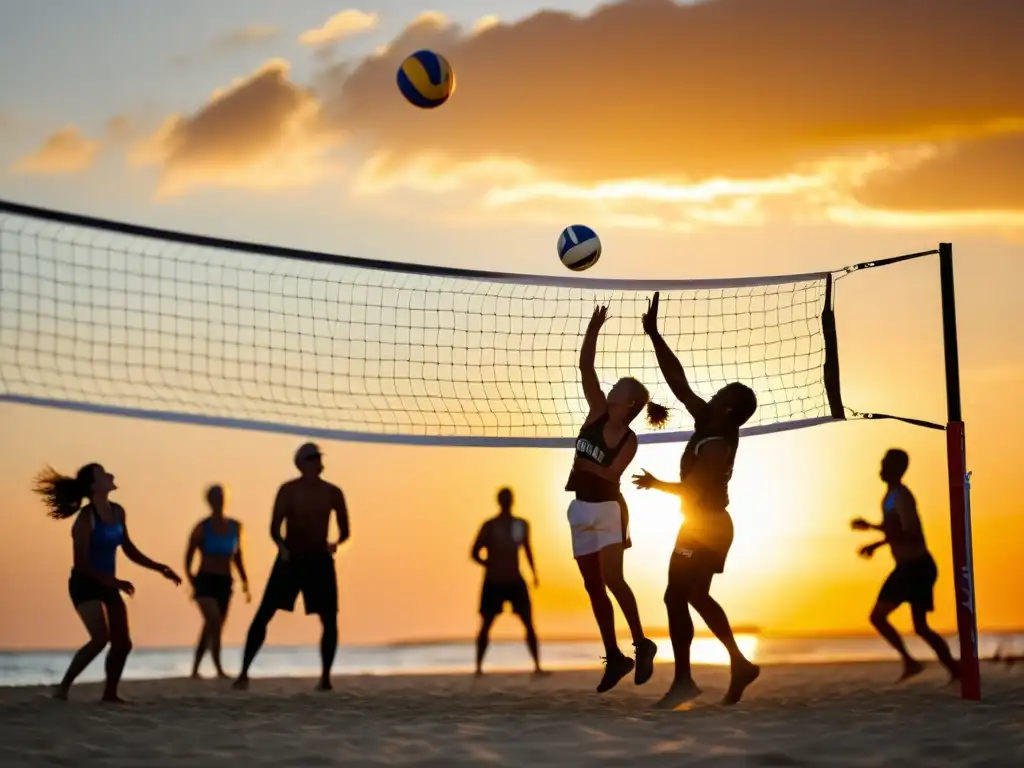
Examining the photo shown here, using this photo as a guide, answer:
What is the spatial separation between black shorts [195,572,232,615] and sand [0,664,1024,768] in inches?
89.3

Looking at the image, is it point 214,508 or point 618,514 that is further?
point 214,508

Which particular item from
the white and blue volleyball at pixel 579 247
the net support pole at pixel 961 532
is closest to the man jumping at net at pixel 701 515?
the net support pole at pixel 961 532

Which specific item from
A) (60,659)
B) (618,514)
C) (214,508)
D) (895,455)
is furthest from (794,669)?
(60,659)

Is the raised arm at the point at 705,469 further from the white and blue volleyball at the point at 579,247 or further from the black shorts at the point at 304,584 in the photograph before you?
the black shorts at the point at 304,584

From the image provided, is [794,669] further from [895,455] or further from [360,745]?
[360,745]

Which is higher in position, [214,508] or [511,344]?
[511,344]

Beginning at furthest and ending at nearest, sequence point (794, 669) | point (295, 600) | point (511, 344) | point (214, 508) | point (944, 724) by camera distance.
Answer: point (794, 669)
point (214, 508)
point (511, 344)
point (295, 600)
point (944, 724)

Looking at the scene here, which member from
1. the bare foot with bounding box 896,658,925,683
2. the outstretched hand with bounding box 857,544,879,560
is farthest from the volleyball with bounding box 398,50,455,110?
the bare foot with bounding box 896,658,925,683

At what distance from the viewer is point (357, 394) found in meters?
10.6

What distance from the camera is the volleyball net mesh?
952 cm

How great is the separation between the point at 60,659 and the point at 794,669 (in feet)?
53.5

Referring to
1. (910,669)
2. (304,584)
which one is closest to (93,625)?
(304,584)

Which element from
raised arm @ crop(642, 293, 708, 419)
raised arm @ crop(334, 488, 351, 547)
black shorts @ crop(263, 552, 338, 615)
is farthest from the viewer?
raised arm @ crop(334, 488, 351, 547)

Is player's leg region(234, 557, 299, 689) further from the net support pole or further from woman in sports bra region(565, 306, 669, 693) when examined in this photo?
the net support pole
